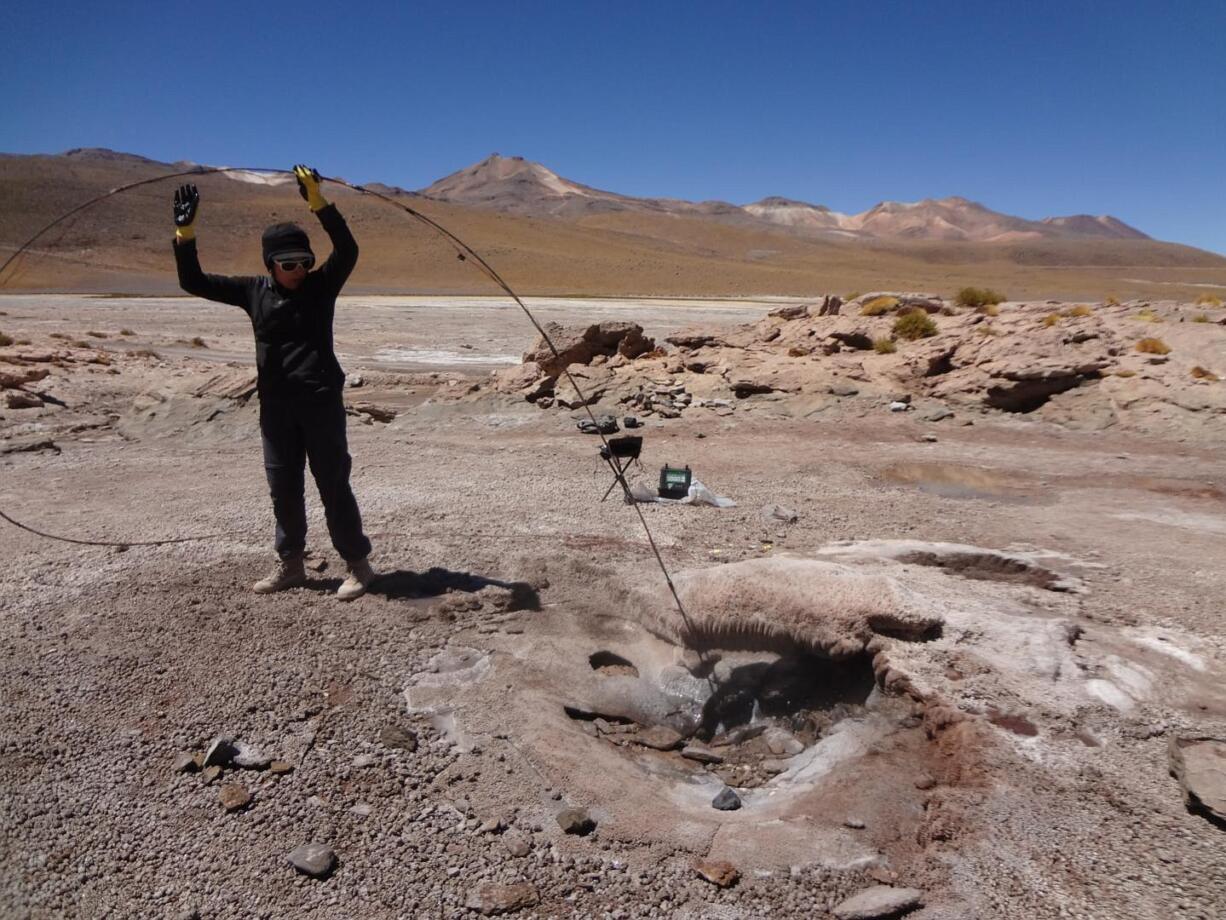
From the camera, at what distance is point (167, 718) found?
3.45m

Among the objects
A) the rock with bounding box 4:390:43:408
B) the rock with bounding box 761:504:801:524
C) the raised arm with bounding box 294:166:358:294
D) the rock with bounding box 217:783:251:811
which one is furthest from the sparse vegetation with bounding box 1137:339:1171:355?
the rock with bounding box 4:390:43:408

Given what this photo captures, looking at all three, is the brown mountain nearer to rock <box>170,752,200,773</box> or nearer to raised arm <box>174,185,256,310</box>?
raised arm <box>174,185,256,310</box>

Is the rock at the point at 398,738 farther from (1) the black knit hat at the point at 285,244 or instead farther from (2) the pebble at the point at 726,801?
(1) the black knit hat at the point at 285,244

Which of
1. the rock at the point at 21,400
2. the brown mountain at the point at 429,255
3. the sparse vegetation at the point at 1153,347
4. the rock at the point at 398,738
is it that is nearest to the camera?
the rock at the point at 398,738

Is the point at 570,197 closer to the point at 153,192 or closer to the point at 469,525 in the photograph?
the point at 153,192

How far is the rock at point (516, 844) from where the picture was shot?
2829 mm

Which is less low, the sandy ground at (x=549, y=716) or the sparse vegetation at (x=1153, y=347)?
the sparse vegetation at (x=1153, y=347)

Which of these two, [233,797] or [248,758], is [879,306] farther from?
[233,797]

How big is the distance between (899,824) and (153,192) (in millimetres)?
108909

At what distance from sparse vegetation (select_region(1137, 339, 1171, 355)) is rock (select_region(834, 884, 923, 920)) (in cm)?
1061

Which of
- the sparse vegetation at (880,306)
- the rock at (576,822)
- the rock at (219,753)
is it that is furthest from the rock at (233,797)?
the sparse vegetation at (880,306)

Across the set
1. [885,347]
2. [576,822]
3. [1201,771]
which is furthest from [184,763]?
[885,347]

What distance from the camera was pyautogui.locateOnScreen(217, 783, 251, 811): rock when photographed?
299 centimetres

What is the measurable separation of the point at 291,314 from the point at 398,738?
2088 mm
